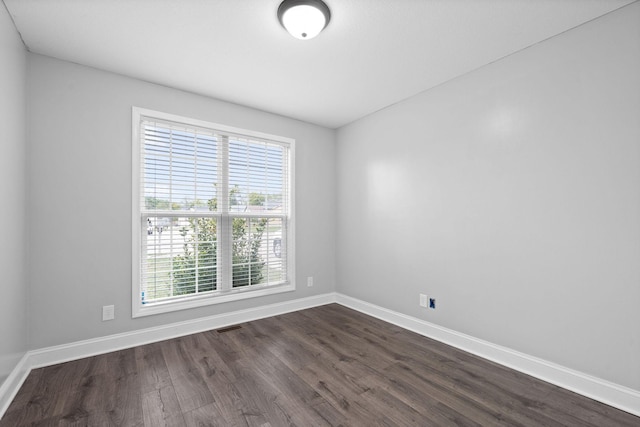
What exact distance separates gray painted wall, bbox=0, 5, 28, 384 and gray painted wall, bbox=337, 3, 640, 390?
3.34 m

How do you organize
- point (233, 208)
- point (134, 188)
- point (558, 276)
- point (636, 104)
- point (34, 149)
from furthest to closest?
point (233, 208) → point (134, 188) → point (34, 149) → point (558, 276) → point (636, 104)

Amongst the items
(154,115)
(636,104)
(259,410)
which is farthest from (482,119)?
Result: (154,115)

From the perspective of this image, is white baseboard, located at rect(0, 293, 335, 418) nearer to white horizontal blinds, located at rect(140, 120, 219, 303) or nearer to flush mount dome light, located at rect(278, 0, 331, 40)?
white horizontal blinds, located at rect(140, 120, 219, 303)

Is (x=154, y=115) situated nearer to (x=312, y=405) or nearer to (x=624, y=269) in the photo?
(x=312, y=405)

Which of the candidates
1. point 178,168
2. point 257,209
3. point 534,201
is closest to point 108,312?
point 178,168

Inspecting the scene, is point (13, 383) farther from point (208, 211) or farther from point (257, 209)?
point (257, 209)

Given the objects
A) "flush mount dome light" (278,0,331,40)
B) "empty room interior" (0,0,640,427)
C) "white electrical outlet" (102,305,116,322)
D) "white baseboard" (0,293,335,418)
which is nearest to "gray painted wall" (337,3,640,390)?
"empty room interior" (0,0,640,427)

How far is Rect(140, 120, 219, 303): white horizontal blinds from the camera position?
2920mm

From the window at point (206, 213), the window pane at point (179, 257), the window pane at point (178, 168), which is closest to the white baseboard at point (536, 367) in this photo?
the window at point (206, 213)

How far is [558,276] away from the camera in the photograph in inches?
84.4

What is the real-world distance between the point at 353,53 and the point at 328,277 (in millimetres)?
2953

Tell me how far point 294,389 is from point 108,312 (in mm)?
1898

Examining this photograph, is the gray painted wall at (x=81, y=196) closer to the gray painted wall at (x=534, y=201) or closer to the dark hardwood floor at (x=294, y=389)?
the dark hardwood floor at (x=294, y=389)

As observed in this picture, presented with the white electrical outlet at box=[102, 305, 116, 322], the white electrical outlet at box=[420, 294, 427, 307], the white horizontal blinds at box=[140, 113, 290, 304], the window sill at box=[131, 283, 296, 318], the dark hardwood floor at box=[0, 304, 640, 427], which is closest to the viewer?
the dark hardwood floor at box=[0, 304, 640, 427]
